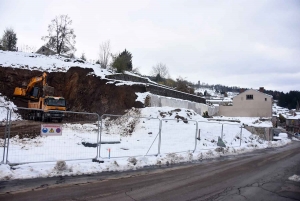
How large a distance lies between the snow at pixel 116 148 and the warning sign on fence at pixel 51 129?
27 centimetres

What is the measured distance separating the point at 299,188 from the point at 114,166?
6.38 metres

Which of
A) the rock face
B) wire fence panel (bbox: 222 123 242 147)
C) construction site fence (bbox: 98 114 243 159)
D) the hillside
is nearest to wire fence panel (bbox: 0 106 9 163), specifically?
construction site fence (bbox: 98 114 243 159)

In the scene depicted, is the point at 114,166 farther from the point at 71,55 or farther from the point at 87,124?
the point at 71,55

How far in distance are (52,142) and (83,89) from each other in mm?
25791

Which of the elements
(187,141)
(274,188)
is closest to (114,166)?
(274,188)

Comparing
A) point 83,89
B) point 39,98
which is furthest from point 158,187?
point 83,89

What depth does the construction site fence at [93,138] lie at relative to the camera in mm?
9906

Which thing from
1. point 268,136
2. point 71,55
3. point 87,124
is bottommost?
point 268,136

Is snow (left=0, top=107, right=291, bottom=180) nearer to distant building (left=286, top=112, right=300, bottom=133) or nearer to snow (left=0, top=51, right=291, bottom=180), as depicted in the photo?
snow (left=0, top=51, right=291, bottom=180)

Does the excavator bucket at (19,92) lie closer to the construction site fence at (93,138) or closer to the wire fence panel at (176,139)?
the construction site fence at (93,138)

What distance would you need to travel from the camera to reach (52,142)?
10000 mm

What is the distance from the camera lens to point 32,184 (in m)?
7.20

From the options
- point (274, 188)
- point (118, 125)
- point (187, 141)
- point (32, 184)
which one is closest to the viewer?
point (32, 184)

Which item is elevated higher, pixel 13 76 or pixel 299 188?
pixel 13 76
